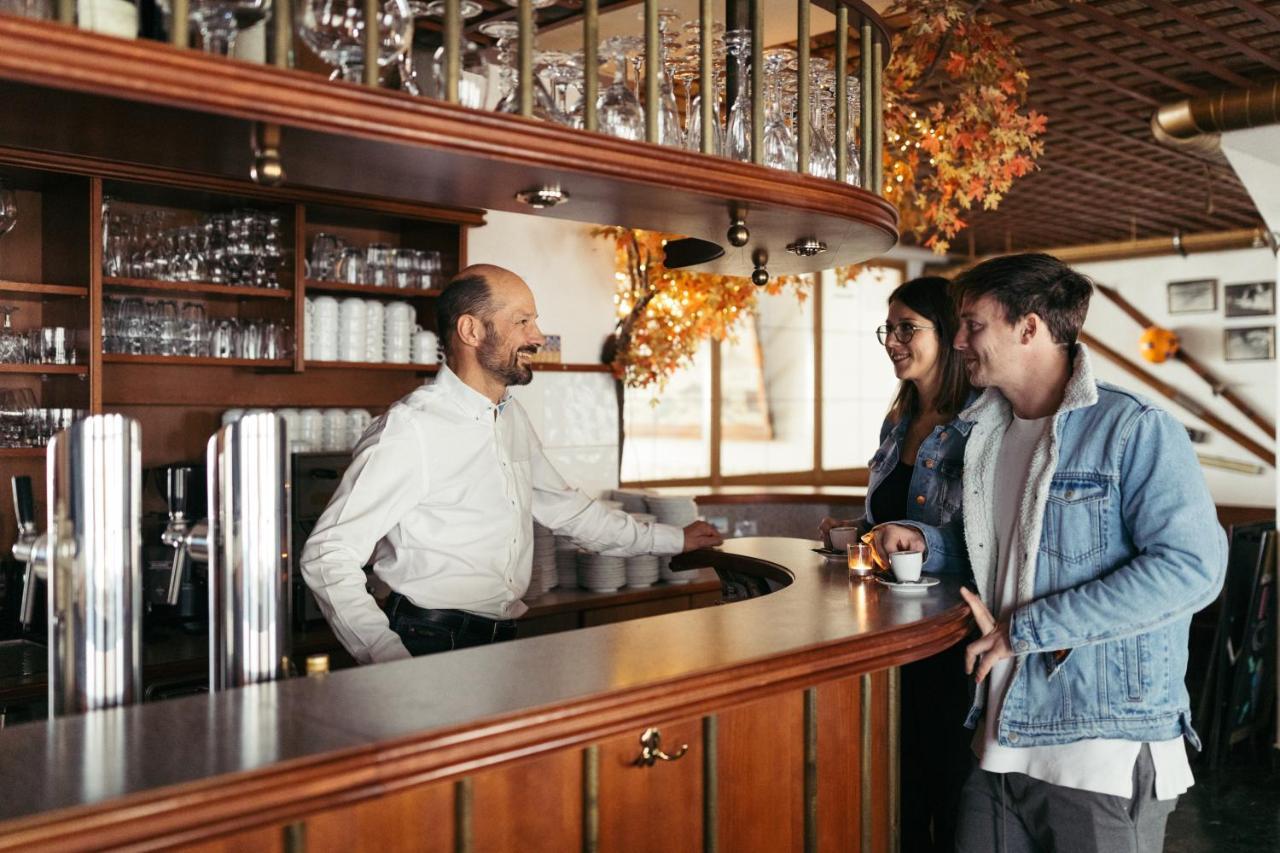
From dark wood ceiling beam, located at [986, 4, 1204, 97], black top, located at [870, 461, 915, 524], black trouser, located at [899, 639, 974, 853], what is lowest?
black trouser, located at [899, 639, 974, 853]

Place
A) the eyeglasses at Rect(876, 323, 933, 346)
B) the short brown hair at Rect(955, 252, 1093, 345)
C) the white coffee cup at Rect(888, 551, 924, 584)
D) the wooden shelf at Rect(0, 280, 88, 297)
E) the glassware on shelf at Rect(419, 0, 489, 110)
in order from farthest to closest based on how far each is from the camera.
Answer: the wooden shelf at Rect(0, 280, 88, 297), the eyeglasses at Rect(876, 323, 933, 346), the white coffee cup at Rect(888, 551, 924, 584), the short brown hair at Rect(955, 252, 1093, 345), the glassware on shelf at Rect(419, 0, 489, 110)

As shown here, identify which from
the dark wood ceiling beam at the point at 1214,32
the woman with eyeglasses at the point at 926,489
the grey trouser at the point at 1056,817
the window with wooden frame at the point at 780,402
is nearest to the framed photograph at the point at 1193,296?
the window with wooden frame at the point at 780,402

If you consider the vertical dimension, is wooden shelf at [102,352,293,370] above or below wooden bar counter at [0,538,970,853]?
above

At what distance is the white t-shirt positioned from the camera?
2252 millimetres

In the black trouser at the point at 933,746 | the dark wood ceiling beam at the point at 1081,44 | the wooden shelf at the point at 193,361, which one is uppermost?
the dark wood ceiling beam at the point at 1081,44

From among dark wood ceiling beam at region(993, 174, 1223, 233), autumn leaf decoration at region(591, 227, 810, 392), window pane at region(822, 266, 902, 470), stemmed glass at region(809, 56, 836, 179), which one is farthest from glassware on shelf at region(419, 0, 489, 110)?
window pane at region(822, 266, 902, 470)

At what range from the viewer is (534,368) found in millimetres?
5199

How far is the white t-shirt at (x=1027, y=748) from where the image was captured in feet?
7.39

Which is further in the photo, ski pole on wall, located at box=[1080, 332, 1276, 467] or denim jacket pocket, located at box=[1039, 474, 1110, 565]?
ski pole on wall, located at box=[1080, 332, 1276, 467]

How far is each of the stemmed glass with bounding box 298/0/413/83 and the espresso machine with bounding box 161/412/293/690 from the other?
0.57 metres

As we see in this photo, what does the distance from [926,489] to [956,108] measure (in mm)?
2731

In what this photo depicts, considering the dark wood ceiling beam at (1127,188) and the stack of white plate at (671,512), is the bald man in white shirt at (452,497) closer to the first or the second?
the stack of white plate at (671,512)

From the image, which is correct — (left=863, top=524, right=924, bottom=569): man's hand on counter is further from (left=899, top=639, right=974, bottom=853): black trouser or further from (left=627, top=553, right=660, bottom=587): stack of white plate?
(left=627, top=553, right=660, bottom=587): stack of white plate

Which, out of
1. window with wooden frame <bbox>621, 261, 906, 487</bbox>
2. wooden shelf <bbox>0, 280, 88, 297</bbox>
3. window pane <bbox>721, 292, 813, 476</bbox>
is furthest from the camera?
window pane <bbox>721, 292, 813, 476</bbox>
